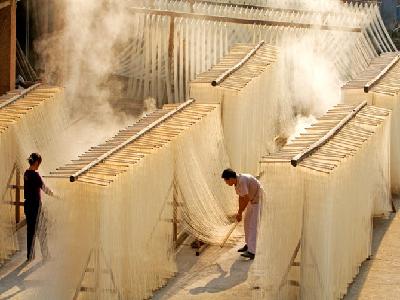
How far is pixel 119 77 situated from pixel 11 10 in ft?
10.5

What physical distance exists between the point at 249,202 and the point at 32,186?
85.4 inches

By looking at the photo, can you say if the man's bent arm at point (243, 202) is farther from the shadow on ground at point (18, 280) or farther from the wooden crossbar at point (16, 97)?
the wooden crossbar at point (16, 97)

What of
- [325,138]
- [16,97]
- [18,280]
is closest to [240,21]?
[16,97]

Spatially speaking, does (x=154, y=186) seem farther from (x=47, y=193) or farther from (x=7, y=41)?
(x=7, y=41)

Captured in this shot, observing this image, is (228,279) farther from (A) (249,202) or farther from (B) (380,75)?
(B) (380,75)

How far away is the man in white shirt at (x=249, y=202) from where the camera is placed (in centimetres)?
1368

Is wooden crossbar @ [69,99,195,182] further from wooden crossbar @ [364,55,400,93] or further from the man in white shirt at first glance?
wooden crossbar @ [364,55,400,93]

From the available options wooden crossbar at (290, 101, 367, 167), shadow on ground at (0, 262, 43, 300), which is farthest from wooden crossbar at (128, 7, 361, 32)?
shadow on ground at (0, 262, 43, 300)

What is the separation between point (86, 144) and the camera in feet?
57.8

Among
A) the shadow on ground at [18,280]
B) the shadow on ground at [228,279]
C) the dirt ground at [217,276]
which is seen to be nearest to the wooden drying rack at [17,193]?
the dirt ground at [217,276]

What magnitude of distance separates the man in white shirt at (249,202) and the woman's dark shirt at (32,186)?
6.17 ft

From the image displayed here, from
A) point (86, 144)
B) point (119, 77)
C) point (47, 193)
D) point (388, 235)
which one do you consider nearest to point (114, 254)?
point (47, 193)

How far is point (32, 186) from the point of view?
13.8 m

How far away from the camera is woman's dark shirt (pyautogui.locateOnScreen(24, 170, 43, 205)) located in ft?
45.2
